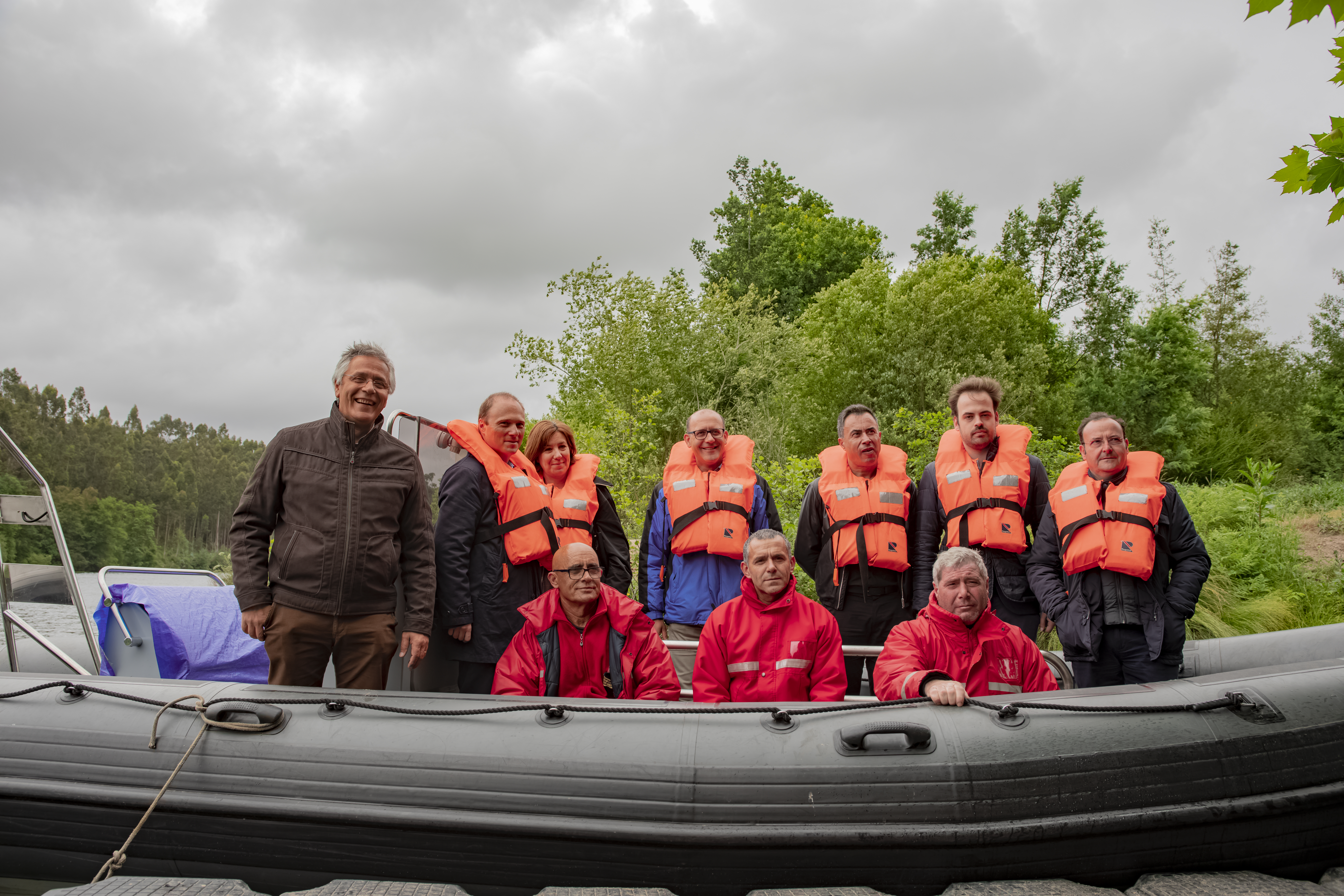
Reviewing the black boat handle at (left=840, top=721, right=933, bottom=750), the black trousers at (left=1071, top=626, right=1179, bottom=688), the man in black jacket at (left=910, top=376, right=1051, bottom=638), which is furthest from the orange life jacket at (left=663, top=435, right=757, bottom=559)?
the black trousers at (left=1071, top=626, right=1179, bottom=688)

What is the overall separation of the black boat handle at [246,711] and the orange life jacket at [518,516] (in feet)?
3.13

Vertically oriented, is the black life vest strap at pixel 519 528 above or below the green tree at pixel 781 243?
below

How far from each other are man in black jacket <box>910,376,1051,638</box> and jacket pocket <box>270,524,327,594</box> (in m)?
2.31

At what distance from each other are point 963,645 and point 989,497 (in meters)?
0.83

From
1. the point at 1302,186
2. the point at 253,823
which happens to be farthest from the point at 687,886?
the point at 1302,186

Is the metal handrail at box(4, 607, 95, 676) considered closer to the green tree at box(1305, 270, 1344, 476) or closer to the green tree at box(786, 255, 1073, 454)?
the green tree at box(786, 255, 1073, 454)

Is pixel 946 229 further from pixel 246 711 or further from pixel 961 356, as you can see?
pixel 246 711

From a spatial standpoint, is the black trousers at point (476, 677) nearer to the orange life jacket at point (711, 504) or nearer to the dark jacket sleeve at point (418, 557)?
the dark jacket sleeve at point (418, 557)

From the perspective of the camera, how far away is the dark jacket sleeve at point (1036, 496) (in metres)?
3.43

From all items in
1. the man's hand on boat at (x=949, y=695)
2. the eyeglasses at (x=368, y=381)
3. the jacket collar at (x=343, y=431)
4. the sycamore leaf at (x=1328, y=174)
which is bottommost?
the man's hand on boat at (x=949, y=695)

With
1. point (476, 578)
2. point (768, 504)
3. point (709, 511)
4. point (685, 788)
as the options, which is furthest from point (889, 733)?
point (476, 578)

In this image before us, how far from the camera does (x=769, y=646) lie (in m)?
2.79

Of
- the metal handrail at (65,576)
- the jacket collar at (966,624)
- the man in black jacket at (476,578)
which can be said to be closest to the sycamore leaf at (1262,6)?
the jacket collar at (966,624)

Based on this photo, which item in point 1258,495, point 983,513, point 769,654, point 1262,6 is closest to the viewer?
point 1262,6
